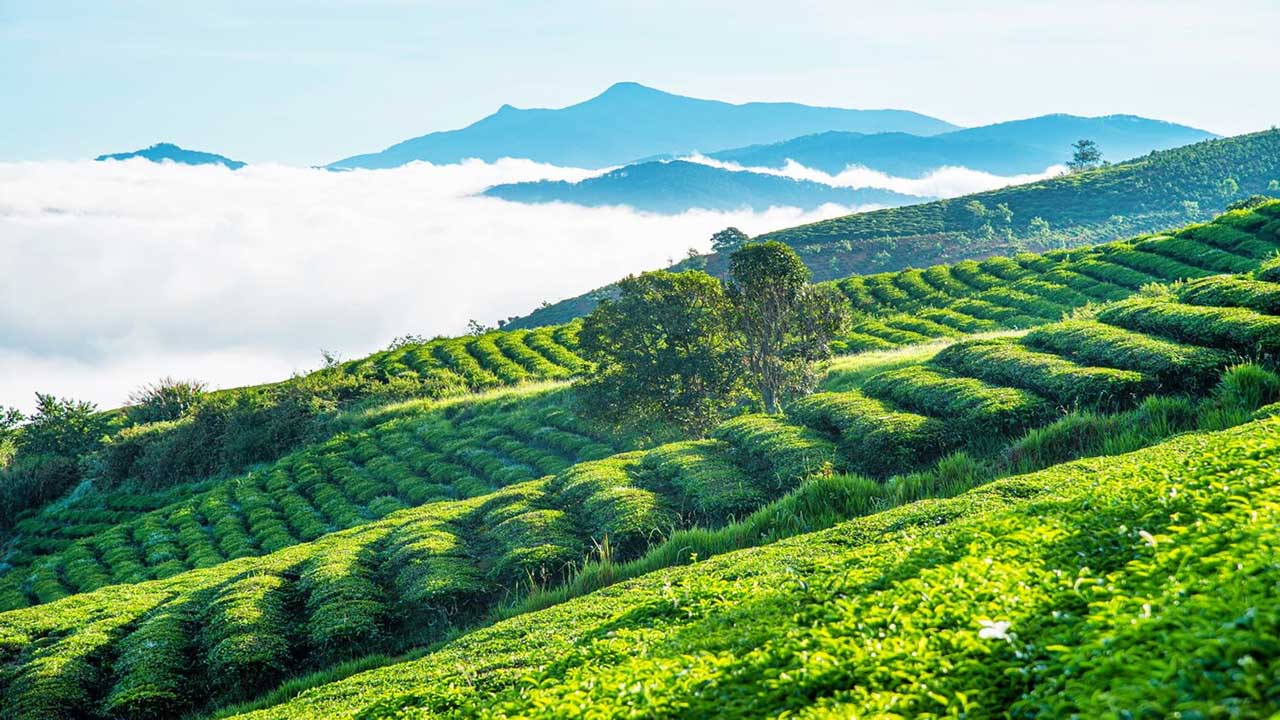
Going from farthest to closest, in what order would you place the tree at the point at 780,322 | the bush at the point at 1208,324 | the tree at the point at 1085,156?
the tree at the point at 1085,156, the tree at the point at 780,322, the bush at the point at 1208,324

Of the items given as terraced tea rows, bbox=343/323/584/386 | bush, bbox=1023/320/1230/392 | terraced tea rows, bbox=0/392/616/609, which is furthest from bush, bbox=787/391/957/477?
terraced tea rows, bbox=343/323/584/386

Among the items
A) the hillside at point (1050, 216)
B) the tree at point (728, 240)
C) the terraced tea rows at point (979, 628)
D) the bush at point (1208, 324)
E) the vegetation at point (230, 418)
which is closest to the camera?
the terraced tea rows at point (979, 628)

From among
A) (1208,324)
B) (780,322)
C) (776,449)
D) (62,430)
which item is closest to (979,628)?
(776,449)

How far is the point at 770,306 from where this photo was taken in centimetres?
3631

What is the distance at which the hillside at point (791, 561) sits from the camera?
7.35 meters

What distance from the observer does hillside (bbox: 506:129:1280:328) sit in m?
118

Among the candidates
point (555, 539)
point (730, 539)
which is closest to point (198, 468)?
point (555, 539)

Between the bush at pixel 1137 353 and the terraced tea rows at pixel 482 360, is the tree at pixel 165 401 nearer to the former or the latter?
the terraced tea rows at pixel 482 360

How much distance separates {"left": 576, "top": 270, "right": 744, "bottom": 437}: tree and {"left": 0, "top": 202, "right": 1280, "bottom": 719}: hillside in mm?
12396

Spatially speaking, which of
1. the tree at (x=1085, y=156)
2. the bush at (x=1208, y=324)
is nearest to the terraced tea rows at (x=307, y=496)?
the bush at (x=1208, y=324)

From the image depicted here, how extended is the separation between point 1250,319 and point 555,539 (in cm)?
1524

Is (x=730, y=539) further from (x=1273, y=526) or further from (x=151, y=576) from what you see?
(x=151, y=576)

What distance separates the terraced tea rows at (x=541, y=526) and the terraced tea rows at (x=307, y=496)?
1276cm

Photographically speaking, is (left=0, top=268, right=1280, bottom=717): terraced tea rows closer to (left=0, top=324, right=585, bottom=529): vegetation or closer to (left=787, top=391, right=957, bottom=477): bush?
(left=787, top=391, right=957, bottom=477): bush
